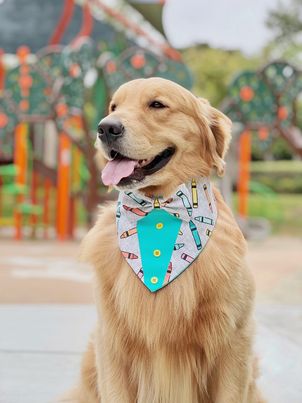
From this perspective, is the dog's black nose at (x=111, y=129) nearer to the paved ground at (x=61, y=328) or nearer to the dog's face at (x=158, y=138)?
the dog's face at (x=158, y=138)

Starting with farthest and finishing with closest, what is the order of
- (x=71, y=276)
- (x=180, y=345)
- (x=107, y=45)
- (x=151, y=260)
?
1. (x=107, y=45)
2. (x=71, y=276)
3. (x=151, y=260)
4. (x=180, y=345)

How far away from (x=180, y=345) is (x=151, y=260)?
37 cm

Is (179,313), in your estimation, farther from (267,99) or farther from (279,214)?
(279,214)

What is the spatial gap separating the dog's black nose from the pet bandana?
0.27m

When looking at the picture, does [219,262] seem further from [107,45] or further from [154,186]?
[107,45]

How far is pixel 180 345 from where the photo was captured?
8.16ft

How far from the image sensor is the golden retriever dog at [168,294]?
8.15 ft

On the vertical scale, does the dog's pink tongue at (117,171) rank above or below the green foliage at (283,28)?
below

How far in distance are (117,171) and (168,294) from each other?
20.1 inches

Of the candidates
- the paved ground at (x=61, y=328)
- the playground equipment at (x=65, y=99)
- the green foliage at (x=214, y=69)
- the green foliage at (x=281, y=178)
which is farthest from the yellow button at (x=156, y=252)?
the green foliage at (x=214, y=69)

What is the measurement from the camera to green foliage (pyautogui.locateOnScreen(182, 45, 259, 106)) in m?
29.4

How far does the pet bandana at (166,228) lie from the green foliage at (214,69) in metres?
26.4

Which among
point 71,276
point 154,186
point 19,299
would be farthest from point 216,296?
point 71,276

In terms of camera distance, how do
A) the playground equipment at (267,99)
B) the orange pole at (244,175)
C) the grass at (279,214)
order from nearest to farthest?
the playground equipment at (267,99) → the orange pole at (244,175) → the grass at (279,214)
